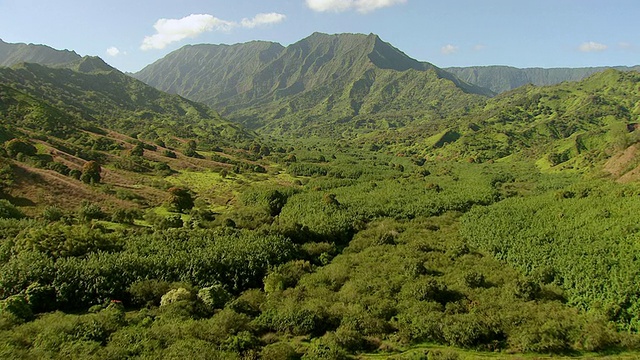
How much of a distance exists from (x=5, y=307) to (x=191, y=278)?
13478 mm

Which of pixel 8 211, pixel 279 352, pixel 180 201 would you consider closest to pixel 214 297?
pixel 279 352

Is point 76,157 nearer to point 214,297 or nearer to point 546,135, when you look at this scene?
point 214,297

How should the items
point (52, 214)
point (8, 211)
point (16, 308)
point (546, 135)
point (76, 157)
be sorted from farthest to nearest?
point (546, 135), point (76, 157), point (52, 214), point (8, 211), point (16, 308)

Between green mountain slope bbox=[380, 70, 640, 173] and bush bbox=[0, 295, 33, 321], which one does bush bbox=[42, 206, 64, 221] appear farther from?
green mountain slope bbox=[380, 70, 640, 173]

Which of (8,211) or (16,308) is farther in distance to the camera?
(8,211)

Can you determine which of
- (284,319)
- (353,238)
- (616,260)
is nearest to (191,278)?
(284,319)

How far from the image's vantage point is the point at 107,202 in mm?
61219

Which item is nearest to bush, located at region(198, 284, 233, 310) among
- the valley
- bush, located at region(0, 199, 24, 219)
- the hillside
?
the valley

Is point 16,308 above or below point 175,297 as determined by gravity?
above

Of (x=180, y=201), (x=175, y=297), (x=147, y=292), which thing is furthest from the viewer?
(x=180, y=201)

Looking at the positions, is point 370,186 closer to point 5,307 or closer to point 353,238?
point 353,238

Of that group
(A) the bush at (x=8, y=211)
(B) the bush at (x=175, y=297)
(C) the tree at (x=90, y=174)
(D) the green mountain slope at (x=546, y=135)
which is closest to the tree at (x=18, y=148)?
(C) the tree at (x=90, y=174)

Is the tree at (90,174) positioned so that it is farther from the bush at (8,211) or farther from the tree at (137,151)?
the tree at (137,151)

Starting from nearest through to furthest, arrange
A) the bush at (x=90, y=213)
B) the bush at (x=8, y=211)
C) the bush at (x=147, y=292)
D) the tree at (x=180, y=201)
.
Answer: the bush at (x=147, y=292) → the bush at (x=8, y=211) → the bush at (x=90, y=213) → the tree at (x=180, y=201)
